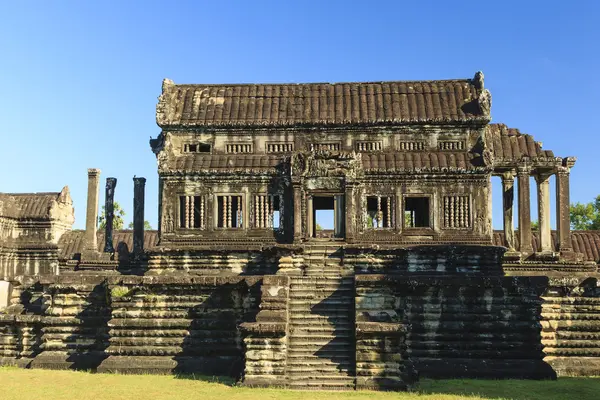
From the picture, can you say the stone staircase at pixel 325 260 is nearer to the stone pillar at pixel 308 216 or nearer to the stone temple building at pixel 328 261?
the stone temple building at pixel 328 261

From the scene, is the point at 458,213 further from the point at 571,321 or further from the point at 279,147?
the point at 279,147

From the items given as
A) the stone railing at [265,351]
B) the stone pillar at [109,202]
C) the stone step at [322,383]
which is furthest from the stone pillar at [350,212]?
the stone pillar at [109,202]

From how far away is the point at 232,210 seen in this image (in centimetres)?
2352

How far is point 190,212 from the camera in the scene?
2208 cm

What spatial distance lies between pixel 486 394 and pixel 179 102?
1425cm

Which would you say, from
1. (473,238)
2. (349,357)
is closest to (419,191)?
(473,238)

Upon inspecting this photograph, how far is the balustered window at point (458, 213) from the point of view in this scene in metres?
21.2

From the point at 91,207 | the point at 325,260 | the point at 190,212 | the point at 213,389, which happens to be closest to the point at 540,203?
the point at 325,260

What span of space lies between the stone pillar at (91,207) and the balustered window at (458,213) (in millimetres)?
13352

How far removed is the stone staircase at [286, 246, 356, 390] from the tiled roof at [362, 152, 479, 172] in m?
4.10

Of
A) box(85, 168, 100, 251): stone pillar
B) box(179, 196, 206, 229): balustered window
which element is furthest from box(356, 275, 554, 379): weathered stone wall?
box(85, 168, 100, 251): stone pillar

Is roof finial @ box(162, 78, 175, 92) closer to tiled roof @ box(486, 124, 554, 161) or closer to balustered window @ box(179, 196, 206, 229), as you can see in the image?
balustered window @ box(179, 196, 206, 229)

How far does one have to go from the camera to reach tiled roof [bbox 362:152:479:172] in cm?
2139

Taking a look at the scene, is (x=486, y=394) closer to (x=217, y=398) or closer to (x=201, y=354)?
(x=217, y=398)
